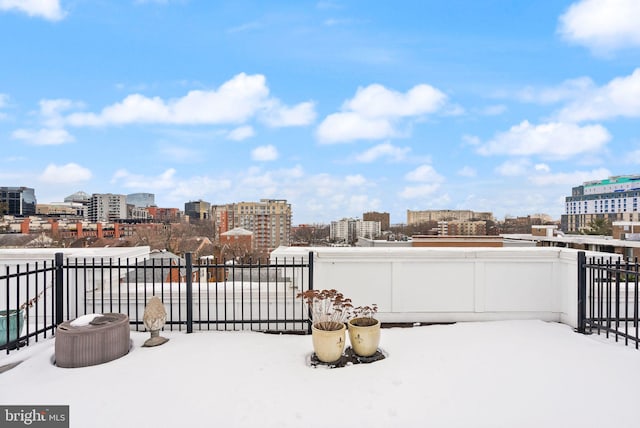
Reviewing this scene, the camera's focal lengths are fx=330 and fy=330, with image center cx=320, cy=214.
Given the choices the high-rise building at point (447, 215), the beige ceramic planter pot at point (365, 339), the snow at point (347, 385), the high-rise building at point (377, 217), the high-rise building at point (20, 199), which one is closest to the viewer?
the snow at point (347, 385)

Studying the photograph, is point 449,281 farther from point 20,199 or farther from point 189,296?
point 20,199

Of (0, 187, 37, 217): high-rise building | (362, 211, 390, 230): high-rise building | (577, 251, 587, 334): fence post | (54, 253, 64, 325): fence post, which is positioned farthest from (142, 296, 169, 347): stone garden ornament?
(362, 211, 390, 230): high-rise building

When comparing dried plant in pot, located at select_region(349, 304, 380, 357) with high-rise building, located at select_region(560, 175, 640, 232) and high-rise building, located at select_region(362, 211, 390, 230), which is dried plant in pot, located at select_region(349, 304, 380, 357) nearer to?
high-rise building, located at select_region(362, 211, 390, 230)

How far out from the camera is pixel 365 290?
6297mm

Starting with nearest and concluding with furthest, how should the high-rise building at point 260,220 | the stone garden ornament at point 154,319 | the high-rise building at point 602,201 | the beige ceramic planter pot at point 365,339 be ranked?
the beige ceramic planter pot at point 365,339, the stone garden ornament at point 154,319, the high-rise building at point 260,220, the high-rise building at point 602,201

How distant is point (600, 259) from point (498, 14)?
32.1 ft

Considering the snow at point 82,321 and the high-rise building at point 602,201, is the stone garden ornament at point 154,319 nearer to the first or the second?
the snow at point 82,321

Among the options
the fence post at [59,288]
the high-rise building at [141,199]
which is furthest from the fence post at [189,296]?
the high-rise building at [141,199]

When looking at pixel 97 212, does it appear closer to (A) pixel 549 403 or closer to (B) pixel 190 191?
(B) pixel 190 191

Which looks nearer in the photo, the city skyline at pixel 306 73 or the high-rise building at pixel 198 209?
the city skyline at pixel 306 73

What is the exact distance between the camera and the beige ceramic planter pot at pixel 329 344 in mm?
4438

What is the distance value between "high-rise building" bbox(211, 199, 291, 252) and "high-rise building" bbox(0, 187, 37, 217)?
74.4 ft

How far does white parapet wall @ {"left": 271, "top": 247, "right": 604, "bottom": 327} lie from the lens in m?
6.30

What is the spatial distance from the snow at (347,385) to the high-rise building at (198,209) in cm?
5524
